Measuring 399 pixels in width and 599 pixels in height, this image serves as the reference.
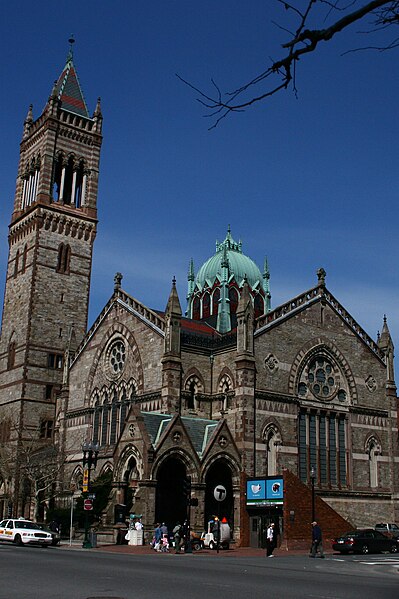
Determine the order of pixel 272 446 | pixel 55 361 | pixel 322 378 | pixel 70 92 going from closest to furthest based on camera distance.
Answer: pixel 272 446
pixel 322 378
pixel 55 361
pixel 70 92

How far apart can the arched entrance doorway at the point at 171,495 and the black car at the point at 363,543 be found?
32.0 feet

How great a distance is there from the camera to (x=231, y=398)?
147 feet

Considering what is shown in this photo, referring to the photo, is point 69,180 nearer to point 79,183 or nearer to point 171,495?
point 79,183

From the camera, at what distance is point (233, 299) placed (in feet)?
213

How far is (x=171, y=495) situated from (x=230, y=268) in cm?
2905

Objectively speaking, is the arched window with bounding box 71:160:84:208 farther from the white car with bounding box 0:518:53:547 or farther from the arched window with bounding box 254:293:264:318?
the white car with bounding box 0:518:53:547

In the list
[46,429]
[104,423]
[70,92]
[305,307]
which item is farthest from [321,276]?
[70,92]

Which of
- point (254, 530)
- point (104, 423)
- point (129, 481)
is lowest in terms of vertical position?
point (254, 530)

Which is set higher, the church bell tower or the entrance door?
the church bell tower

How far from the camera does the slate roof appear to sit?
40344 millimetres

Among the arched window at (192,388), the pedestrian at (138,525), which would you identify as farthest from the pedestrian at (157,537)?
the arched window at (192,388)

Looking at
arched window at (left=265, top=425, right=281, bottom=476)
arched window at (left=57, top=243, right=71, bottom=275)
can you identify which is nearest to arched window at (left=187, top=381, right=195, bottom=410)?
arched window at (left=265, top=425, right=281, bottom=476)

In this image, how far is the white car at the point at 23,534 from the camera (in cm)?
3594

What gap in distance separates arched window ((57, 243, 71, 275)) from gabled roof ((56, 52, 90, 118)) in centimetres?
1345
